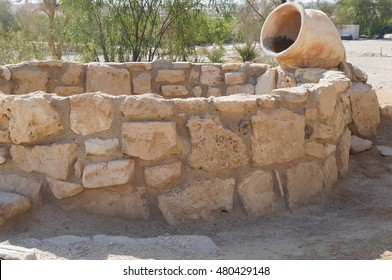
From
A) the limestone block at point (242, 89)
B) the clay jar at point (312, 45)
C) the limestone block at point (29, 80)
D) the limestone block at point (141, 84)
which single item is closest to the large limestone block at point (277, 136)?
the clay jar at point (312, 45)

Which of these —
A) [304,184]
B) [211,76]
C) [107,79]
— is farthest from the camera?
[211,76]

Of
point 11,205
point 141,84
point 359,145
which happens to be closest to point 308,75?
point 359,145

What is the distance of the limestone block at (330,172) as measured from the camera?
4.35m

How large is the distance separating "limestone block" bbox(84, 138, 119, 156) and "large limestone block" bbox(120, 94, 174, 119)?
0.71 feet

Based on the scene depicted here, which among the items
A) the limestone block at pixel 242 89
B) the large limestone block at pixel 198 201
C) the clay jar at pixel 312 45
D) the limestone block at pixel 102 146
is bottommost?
the large limestone block at pixel 198 201

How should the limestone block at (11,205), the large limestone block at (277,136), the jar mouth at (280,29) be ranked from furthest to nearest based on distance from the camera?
the jar mouth at (280,29), the large limestone block at (277,136), the limestone block at (11,205)

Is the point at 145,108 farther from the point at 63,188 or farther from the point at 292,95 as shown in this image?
the point at 292,95

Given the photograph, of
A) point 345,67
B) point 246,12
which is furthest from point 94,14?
point 246,12

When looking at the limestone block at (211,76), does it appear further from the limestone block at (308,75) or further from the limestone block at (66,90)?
the limestone block at (66,90)

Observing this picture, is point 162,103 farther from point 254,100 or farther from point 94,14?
point 94,14

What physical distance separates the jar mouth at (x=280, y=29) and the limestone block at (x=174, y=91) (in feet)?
3.72

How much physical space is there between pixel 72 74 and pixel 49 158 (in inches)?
106

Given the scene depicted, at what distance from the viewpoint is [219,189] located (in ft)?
12.4

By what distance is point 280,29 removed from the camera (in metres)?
6.61
